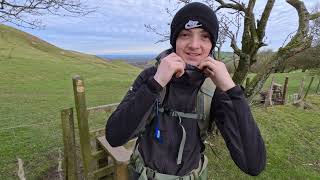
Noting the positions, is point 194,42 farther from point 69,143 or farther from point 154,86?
point 69,143

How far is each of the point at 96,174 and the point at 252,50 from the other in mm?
4858

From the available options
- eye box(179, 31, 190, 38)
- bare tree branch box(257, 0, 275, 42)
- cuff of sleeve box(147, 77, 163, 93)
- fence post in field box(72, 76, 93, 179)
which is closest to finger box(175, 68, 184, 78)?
cuff of sleeve box(147, 77, 163, 93)

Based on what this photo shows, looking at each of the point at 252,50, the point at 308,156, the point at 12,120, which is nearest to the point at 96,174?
the point at 252,50

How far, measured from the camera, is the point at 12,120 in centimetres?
1369

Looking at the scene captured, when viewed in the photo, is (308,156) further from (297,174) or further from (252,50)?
(252,50)

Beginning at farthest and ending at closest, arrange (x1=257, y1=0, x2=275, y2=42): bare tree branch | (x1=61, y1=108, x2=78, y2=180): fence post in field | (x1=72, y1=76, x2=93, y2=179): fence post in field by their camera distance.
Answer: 1. (x1=257, y1=0, x2=275, y2=42): bare tree branch
2. (x1=61, y1=108, x2=78, y2=180): fence post in field
3. (x1=72, y1=76, x2=93, y2=179): fence post in field

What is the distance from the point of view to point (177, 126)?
83.7 inches

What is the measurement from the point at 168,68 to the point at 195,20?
376 mm

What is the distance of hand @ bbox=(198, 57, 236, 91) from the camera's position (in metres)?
2.00

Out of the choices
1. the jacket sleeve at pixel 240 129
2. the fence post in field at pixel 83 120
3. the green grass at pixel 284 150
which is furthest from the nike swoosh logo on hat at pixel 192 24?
the green grass at pixel 284 150

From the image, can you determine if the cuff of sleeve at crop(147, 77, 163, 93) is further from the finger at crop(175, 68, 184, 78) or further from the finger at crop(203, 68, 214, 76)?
the finger at crop(203, 68, 214, 76)

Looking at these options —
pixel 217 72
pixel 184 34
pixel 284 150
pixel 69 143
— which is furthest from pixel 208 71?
pixel 284 150

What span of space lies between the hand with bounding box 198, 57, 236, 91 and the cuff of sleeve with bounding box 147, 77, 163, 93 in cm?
28

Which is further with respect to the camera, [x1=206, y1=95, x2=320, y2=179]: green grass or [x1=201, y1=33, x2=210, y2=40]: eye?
[x1=206, y1=95, x2=320, y2=179]: green grass
